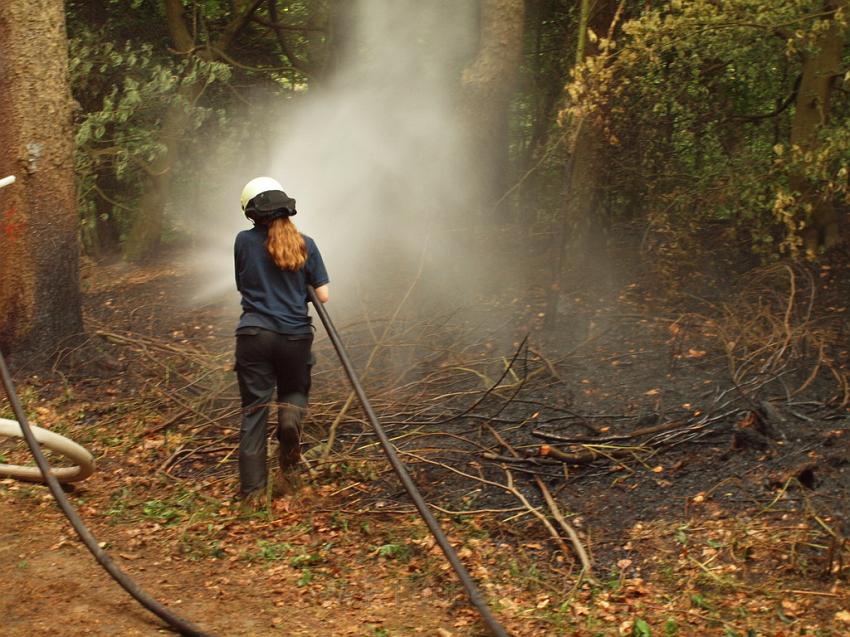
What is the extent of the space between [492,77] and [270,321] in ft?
19.1

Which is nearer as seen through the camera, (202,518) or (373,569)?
(373,569)

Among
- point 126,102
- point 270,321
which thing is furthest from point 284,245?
point 126,102

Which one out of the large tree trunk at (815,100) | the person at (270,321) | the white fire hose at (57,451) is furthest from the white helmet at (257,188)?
the large tree trunk at (815,100)

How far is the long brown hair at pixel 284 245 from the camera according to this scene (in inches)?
222

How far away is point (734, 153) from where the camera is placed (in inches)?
386

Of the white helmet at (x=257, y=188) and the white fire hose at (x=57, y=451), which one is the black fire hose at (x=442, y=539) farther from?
the white fire hose at (x=57, y=451)

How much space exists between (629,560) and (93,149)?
10222 millimetres

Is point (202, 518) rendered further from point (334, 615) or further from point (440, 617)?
point (440, 617)

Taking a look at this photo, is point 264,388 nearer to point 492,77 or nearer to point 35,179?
point 35,179

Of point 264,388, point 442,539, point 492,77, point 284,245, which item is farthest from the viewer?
point 492,77

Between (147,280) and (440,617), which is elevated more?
(147,280)

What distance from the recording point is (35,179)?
26.8 ft

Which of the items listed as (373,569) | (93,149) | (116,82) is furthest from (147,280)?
(373,569)

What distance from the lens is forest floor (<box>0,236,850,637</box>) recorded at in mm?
4727
